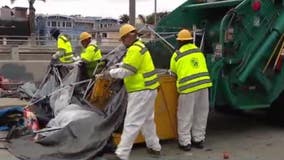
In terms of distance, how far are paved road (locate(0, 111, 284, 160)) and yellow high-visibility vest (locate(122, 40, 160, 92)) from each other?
0.90 m

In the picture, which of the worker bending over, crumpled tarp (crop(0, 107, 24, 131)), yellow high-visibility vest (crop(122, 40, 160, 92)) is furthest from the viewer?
the worker bending over

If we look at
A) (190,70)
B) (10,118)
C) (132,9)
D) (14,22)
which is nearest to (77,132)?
(190,70)

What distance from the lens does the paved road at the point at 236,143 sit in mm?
6789

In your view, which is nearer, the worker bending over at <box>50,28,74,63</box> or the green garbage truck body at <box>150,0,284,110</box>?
the green garbage truck body at <box>150,0,284,110</box>

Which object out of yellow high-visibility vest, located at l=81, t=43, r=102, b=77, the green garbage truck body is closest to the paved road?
the green garbage truck body

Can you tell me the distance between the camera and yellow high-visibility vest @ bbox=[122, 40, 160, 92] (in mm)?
6344

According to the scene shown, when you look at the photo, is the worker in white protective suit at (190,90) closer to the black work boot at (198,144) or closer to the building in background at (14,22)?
the black work boot at (198,144)

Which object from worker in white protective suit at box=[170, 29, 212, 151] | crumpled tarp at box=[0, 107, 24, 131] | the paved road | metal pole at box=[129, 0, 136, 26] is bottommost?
the paved road

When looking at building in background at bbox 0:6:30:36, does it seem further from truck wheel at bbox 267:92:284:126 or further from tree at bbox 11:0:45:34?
truck wheel at bbox 267:92:284:126

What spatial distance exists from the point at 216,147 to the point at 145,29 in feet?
6.89

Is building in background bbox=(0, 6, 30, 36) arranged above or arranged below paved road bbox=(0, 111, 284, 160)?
above

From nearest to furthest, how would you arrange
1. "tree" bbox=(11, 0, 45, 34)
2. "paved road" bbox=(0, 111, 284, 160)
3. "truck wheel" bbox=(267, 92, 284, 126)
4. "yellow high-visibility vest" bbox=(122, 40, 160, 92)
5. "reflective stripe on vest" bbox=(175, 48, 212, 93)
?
1. "yellow high-visibility vest" bbox=(122, 40, 160, 92)
2. "paved road" bbox=(0, 111, 284, 160)
3. "reflective stripe on vest" bbox=(175, 48, 212, 93)
4. "truck wheel" bbox=(267, 92, 284, 126)
5. "tree" bbox=(11, 0, 45, 34)

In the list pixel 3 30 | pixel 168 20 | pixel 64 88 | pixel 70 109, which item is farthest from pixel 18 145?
pixel 3 30

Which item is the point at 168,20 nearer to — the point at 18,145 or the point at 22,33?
the point at 18,145
